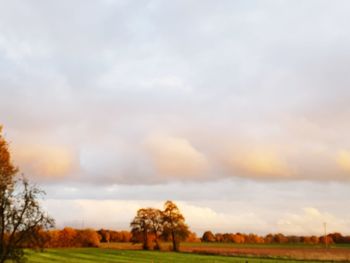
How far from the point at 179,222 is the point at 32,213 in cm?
10258

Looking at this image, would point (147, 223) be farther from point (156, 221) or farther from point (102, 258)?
point (102, 258)

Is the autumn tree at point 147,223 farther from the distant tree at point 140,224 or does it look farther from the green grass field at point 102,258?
the green grass field at point 102,258

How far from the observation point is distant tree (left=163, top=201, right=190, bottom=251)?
127 m

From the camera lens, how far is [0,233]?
30.1 metres

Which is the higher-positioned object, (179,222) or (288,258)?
(179,222)

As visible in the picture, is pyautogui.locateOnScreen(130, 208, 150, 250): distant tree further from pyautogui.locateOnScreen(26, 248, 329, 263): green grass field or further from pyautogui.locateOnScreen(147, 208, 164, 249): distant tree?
pyautogui.locateOnScreen(26, 248, 329, 263): green grass field

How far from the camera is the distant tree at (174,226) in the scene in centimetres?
12747

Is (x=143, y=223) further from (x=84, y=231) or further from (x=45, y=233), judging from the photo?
(x=45, y=233)

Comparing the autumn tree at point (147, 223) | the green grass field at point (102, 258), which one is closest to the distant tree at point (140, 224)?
the autumn tree at point (147, 223)

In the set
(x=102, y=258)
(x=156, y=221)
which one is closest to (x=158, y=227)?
(x=156, y=221)

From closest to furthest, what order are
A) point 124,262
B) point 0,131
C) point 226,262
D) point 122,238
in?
1. point 0,131
2. point 124,262
3. point 226,262
4. point 122,238

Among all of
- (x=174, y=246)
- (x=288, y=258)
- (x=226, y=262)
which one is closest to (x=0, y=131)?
(x=226, y=262)

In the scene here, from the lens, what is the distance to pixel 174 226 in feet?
429

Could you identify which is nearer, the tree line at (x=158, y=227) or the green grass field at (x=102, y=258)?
the green grass field at (x=102, y=258)
